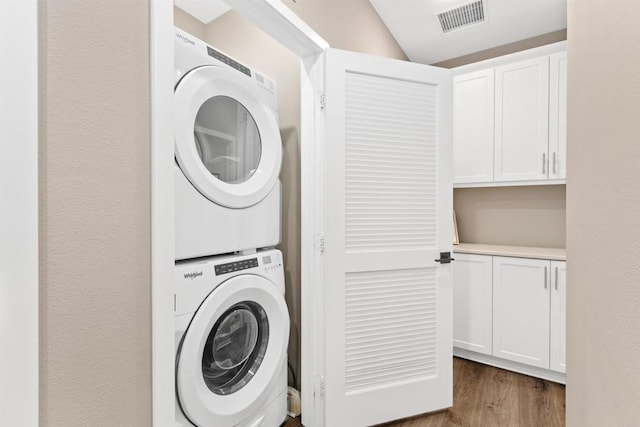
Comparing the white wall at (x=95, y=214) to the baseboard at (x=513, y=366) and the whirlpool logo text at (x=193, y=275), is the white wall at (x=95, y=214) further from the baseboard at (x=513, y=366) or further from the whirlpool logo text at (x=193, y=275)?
the baseboard at (x=513, y=366)

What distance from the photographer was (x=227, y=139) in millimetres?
1542

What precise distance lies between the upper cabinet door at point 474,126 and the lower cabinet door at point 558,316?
843mm

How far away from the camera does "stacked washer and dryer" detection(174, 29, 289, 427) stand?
1211 millimetres

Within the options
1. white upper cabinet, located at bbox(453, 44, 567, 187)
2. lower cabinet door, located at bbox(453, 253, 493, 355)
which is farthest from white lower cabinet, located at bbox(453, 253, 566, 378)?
white upper cabinet, located at bbox(453, 44, 567, 187)

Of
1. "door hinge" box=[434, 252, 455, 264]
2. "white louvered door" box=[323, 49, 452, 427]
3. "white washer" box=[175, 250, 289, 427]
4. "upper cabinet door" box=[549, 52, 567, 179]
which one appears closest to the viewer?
"white washer" box=[175, 250, 289, 427]

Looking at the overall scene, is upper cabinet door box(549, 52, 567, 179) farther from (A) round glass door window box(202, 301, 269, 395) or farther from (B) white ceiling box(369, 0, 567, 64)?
(A) round glass door window box(202, 301, 269, 395)

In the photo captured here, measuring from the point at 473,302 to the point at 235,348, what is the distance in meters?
1.92

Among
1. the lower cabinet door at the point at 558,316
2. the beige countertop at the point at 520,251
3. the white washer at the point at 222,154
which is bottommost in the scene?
the lower cabinet door at the point at 558,316

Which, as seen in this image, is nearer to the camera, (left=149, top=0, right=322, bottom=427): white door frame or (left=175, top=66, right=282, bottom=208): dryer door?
(left=149, top=0, right=322, bottom=427): white door frame

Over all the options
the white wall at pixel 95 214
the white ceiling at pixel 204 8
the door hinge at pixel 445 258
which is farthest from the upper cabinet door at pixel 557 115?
Answer: the white wall at pixel 95 214

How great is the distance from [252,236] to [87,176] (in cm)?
87

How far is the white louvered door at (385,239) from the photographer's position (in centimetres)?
172
